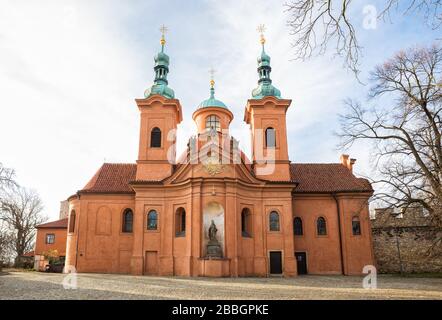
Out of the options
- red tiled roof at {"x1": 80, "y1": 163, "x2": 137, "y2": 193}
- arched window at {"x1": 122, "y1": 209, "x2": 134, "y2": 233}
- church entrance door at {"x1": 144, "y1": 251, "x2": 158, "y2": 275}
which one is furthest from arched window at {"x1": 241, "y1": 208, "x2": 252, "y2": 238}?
red tiled roof at {"x1": 80, "y1": 163, "x2": 137, "y2": 193}

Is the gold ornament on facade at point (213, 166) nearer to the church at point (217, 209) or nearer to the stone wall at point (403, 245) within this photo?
the church at point (217, 209)

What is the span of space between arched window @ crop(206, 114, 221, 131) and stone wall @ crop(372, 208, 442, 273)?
621 inches

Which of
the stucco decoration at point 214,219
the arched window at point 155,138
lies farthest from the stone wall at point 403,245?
the arched window at point 155,138

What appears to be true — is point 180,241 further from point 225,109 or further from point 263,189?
point 225,109

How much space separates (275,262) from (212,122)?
1405cm

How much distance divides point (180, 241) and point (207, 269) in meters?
3.21

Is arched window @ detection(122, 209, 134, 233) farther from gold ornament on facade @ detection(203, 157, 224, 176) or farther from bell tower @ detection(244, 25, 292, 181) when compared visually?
bell tower @ detection(244, 25, 292, 181)

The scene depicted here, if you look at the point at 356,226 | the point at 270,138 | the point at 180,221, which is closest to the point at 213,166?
the point at 180,221

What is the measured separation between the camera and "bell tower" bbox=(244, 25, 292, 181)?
28.6 meters

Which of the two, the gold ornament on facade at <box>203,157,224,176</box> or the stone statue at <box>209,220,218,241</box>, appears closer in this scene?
the stone statue at <box>209,220,218,241</box>

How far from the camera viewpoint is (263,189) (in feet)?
90.0

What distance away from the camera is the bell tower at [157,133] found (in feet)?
92.3

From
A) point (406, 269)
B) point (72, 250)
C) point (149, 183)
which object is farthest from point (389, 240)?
point (72, 250)

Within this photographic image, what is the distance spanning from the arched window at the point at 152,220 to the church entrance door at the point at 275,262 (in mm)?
8763
